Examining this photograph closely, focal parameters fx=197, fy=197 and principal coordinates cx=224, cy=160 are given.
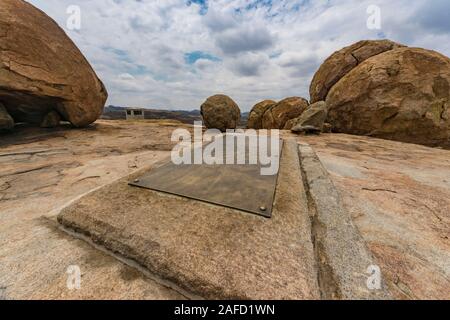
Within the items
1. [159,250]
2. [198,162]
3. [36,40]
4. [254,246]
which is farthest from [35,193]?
[36,40]

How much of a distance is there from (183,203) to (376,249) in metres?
1.28

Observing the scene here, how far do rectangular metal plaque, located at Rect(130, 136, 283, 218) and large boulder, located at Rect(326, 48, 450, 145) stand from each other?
5885mm

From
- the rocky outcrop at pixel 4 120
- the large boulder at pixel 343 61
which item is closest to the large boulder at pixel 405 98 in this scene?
the large boulder at pixel 343 61

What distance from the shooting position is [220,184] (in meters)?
1.76

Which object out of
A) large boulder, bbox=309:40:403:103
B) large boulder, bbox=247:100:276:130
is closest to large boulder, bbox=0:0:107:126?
large boulder, bbox=247:100:276:130

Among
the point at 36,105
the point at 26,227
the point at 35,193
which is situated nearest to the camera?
the point at 26,227

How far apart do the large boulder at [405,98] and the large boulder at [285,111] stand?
4.01 meters

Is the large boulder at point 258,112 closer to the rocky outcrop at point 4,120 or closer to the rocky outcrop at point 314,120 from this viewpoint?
the rocky outcrop at point 314,120

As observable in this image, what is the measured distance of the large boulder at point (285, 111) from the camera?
10453 millimetres

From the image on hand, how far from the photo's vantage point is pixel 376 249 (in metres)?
1.19

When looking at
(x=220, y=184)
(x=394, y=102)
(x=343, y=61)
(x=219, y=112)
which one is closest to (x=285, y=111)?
(x=343, y=61)

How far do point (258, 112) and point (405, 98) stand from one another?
754cm
